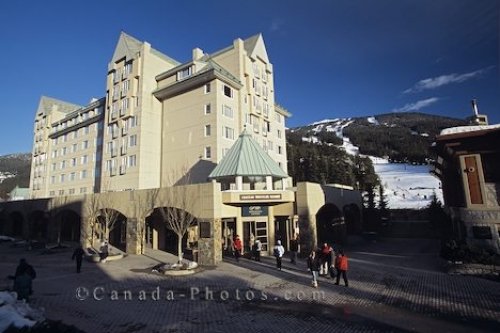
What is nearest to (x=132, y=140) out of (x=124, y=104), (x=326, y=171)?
(x=124, y=104)

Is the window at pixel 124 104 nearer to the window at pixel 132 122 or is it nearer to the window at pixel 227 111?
the window at pixel 132 122

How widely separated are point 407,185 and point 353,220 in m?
68.1

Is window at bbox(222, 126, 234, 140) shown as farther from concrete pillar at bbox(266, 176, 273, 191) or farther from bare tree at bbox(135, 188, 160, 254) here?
bare tree at bbox(135, 188, 160, 254)

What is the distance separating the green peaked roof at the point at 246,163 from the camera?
26.1m

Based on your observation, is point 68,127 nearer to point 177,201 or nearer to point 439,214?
point 177,201

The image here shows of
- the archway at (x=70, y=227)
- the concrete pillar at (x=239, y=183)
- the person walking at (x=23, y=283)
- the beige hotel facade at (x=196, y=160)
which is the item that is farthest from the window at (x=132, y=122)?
the person walking at (x=23, y=283)

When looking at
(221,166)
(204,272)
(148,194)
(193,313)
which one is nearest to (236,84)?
(221,166)

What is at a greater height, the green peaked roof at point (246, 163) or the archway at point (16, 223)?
the green peaked roof at point (246, 163)

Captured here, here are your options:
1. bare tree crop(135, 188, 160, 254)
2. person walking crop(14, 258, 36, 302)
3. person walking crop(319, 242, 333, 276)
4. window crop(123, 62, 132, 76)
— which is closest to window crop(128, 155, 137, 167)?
window crop(123, 62, 132, 76)

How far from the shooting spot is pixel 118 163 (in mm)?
42344

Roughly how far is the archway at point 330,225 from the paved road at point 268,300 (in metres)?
12.9

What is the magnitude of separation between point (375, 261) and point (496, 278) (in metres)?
7.71

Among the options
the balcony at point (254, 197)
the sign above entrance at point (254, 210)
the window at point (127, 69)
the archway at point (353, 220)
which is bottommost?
the archway at point (353, 220)

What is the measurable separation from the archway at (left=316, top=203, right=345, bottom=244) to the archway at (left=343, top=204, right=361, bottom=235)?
4.00 metres
